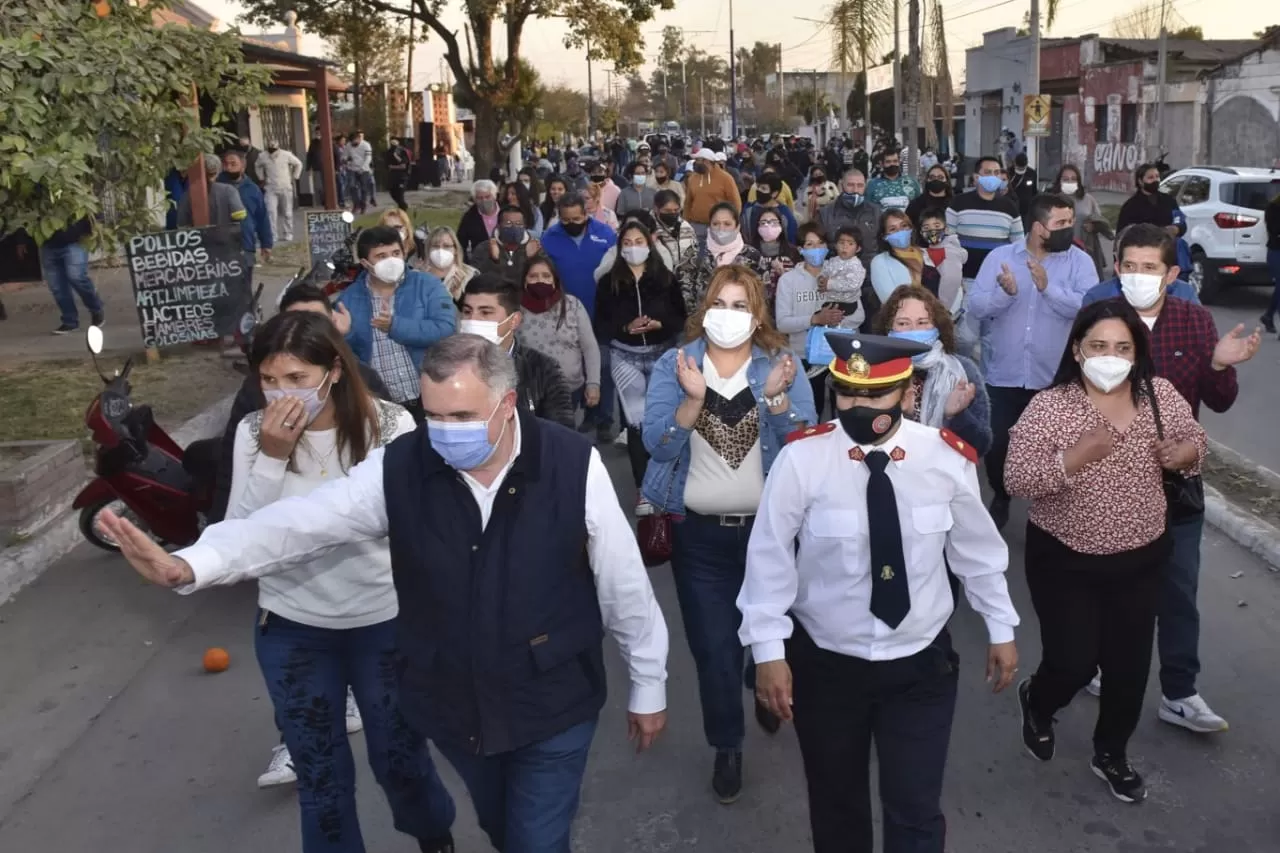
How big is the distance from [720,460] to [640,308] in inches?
141

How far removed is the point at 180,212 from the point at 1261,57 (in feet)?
85.1

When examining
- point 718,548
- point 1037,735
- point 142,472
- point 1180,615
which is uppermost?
point 718,548

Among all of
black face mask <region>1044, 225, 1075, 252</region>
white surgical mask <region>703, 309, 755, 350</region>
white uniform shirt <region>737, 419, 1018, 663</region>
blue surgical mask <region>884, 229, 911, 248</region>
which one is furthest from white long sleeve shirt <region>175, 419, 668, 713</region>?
blue surgical mask <region>884, 229, 911, 248</region>

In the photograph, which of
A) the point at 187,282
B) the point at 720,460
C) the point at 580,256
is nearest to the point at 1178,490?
the point at 720,460

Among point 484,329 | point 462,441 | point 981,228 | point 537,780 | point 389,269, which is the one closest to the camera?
point 462,441

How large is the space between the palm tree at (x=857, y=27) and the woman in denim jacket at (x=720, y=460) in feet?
76.5

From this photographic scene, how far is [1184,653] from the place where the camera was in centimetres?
508

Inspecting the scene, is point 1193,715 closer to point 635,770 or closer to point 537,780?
point 635,770

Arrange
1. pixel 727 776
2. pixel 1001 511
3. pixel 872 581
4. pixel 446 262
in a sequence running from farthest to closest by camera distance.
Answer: pixel 446 262 < pixel 1001 511 < pixel 727 776 < pixel 872 581

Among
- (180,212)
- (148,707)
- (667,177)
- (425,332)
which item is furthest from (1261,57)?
(148,707)

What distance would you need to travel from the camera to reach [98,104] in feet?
24.6

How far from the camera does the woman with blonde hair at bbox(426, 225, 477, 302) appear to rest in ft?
29.1

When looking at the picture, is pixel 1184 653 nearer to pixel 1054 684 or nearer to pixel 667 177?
pixel 1054 684

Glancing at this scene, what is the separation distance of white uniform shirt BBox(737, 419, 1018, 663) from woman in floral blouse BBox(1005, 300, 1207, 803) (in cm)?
81
